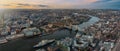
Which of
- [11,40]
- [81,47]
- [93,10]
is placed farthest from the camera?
[93,10]

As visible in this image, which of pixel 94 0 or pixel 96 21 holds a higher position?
pixel 94 0

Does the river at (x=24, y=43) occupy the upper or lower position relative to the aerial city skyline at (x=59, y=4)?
lower

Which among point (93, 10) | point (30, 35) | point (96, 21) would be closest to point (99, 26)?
point (96, 21)

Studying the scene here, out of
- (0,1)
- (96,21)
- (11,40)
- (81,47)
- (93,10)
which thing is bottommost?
(81,47)

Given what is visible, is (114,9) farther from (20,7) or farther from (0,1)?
(0,1)

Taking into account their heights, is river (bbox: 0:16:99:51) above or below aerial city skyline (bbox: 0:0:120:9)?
below

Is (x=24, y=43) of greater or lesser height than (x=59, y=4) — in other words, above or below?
below

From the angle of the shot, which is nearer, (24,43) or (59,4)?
(24,43)

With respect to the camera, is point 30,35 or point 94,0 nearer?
point 30,35
